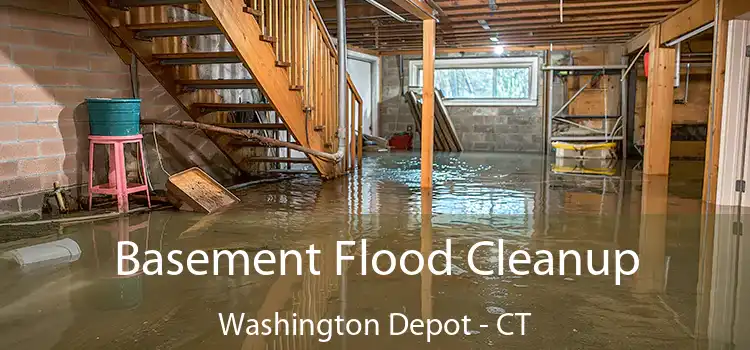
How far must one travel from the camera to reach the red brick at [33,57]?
416 centimetres

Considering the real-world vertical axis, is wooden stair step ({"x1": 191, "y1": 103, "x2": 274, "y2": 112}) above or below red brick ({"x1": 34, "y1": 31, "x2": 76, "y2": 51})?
below

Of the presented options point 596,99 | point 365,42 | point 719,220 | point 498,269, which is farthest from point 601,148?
point 498,269

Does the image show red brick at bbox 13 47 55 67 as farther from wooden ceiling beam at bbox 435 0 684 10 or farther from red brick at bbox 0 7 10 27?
wooden ceiling beam at bbox 435 0 684 10

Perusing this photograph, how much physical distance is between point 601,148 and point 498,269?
735 centimetres

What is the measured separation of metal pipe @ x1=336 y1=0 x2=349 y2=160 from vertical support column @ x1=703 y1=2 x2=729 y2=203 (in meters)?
3.59

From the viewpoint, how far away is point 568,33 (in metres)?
8.92

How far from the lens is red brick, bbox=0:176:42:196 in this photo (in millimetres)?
4168

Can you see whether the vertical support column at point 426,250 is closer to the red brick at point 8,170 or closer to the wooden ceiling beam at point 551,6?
the wooden ceiling beam at point 551,6

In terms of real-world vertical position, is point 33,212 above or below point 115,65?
below

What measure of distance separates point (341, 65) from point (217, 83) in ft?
4.98

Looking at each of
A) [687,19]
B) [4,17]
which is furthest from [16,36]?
[687,19]

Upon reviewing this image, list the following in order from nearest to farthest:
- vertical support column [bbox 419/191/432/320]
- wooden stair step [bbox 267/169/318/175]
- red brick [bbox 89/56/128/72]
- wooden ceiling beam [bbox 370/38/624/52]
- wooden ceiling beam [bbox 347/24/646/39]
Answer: vertical support column [bbox 419/191/432/320] < red brick [bbox 89/56/128/72] < wooden stair step [bbox 267/169/318/175] < wooden ceiling beam [bbox 347/24/646/39] < wooden ceiling beam [bbox 370/38/624/52]

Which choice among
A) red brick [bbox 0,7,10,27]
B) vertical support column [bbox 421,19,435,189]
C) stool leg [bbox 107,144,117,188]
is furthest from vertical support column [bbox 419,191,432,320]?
red brick [bbox 0,7,10,27]

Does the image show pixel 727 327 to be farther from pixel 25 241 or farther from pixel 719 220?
pixel 25 241
